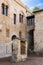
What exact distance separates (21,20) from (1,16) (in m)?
4.73

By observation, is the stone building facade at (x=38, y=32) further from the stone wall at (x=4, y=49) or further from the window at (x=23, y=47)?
the window at (x=23, y=47)

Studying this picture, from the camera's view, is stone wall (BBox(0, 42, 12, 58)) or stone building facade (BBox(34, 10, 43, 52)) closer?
stone wall (BBox(0, 42, 12, 58))

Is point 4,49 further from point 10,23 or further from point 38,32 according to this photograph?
point 38,32

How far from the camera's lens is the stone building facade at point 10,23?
14.9 metres

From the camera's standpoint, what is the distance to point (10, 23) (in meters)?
16.5

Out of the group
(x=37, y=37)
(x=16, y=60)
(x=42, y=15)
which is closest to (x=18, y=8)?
(x=42, y=15)

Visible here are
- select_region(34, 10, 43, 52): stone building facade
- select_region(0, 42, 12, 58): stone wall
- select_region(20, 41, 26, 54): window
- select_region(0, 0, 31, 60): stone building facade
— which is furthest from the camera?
select_region(34, 10, 43, 52): stone building facade

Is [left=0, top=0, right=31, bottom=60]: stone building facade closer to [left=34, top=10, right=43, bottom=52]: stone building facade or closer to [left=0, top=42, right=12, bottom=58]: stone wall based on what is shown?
[left=0, top=42, right=12, bottom=58]: stone wall

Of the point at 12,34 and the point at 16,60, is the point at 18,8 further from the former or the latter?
the point at 16,60

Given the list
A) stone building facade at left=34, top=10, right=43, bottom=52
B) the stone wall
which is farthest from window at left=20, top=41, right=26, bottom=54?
stone building facade at left=34, top=10, right=43, bottom=52

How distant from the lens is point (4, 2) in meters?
15.6

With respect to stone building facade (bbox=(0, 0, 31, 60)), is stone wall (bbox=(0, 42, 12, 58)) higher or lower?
lower

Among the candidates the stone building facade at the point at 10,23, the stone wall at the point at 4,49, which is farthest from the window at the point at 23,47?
the stone wall at the point at 4,49

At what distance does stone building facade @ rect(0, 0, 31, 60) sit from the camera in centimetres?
1495
